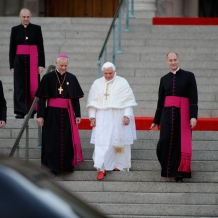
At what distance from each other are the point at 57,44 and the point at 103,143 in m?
5.64

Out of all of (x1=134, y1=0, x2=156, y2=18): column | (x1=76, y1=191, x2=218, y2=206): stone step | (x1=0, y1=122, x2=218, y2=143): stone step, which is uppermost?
(x1=134, y1=0, x2=156, y2=18): column

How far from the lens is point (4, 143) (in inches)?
439

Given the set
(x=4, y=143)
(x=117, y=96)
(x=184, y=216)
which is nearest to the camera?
(x=184, y=216)

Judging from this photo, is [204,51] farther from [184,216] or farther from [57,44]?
[184,216]

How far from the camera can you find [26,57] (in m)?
11.9

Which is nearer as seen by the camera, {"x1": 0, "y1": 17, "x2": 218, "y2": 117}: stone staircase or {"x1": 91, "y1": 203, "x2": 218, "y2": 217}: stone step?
{"x1": 91, "y1": 203, "x2": 218, "y2": 217}: stone step

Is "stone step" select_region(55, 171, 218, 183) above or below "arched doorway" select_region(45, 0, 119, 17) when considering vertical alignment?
below

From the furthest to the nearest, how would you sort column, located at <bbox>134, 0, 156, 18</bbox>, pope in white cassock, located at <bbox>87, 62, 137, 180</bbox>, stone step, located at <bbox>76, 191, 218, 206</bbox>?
column, located at <bbox>134, 0, 156, 18</bbox> → pope in white cassock, located at <bbox>87, 62, 137, 180</bbox> → stone step, located at <bbox>76, 191, 218, 206</bbox>

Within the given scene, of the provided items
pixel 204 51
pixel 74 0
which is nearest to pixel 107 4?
pixel 74 0

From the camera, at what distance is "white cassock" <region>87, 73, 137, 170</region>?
10.0m

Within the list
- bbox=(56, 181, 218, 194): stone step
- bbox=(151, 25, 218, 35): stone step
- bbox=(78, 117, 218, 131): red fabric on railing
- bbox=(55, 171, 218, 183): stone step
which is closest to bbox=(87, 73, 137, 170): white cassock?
bbox=(55, 171, 218, 183): stone step

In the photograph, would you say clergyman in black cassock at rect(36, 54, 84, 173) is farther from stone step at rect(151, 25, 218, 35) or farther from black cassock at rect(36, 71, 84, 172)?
stone step at rect(151, 25, 218, 35)

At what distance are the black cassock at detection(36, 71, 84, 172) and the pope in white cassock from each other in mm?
245

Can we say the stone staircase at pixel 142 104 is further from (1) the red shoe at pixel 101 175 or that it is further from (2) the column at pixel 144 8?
(2) the column at pixel 144 8
